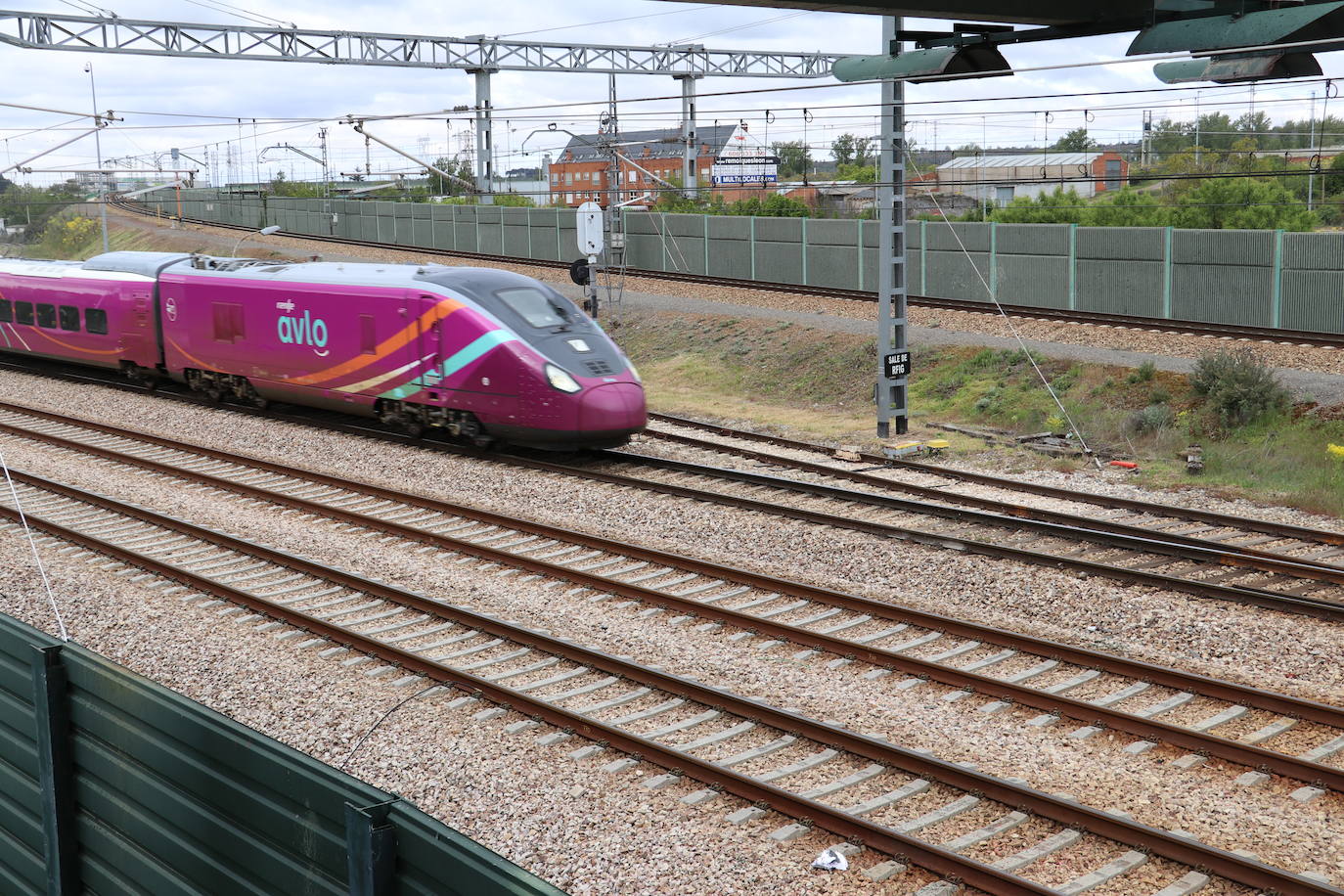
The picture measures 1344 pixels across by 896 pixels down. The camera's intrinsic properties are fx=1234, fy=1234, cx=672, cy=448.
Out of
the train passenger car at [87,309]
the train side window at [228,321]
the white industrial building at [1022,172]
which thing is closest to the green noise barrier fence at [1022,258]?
the train side window at [228,321]

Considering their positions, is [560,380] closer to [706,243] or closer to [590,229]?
[590,229]

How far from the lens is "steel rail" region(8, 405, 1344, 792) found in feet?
28.2

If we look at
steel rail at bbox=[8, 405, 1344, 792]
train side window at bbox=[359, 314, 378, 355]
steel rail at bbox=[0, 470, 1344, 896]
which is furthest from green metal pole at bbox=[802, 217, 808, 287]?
steel rail at bbox=[0, 470, 1344, 896]

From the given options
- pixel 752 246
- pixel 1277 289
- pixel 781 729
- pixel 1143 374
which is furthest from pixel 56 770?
pixel 752 246

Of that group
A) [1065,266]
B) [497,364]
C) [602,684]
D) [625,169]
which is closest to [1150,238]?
[1065,266]

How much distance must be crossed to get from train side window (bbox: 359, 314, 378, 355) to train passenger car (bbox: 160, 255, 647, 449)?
0.9 inches

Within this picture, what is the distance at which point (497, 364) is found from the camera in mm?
18078

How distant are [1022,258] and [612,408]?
55.0 feet

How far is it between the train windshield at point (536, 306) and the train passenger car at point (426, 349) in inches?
0.8

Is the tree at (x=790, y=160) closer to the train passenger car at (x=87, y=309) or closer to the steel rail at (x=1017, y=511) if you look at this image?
the train passenger car at (x=87, y=309)

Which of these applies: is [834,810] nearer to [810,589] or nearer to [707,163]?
[810,589]

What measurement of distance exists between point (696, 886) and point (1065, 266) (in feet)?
85.2

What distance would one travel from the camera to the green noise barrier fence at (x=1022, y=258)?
2573 cm

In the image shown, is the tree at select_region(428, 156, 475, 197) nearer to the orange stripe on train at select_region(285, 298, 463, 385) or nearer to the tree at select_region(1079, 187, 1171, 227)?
the tree at select_region(1079, 187, 1171, 227)
